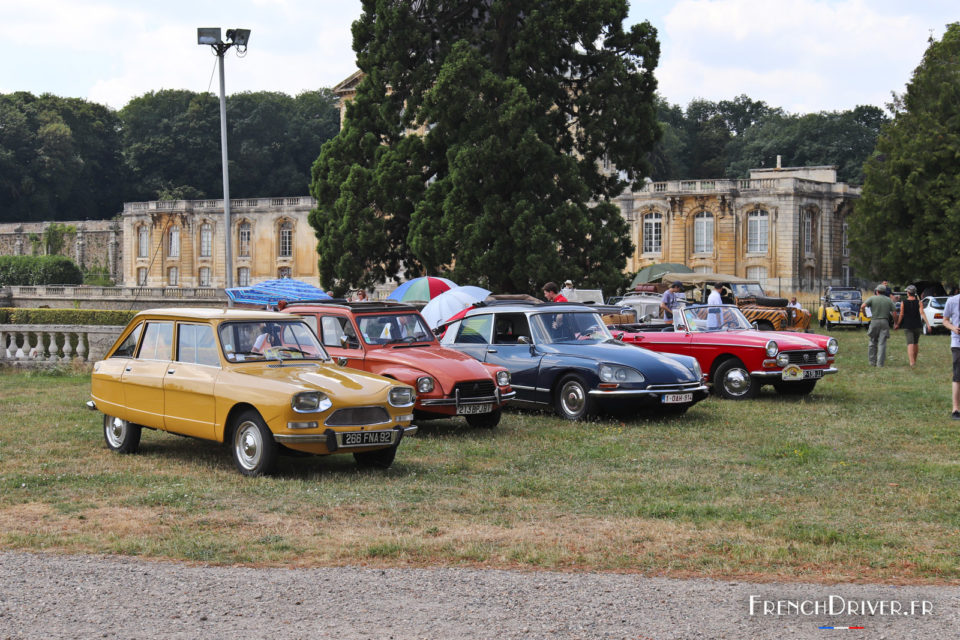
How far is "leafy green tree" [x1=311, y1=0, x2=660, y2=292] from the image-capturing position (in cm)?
3180

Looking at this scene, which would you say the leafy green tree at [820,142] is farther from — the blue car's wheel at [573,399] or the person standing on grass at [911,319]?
the blue car's wheel at [573,399]

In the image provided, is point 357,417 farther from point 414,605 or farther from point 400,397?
point 414,605

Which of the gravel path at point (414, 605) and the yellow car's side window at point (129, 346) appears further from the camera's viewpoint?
the yellow car's side window at point (129, 346)

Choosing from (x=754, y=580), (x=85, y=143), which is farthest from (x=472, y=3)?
(x=85, y=143)

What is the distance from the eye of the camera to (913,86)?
48.2 m

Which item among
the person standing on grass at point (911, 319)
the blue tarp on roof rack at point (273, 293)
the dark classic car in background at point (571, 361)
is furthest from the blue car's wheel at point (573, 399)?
the blue tarp on roof rack at point (273, 293)

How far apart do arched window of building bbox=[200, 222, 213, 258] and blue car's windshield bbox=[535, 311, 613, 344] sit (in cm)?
7002

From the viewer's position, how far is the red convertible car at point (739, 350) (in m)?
17.6

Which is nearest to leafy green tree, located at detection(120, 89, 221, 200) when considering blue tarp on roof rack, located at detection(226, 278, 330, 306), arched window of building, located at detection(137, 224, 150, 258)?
arched window of building, located at detection(137, 224, 150, 258)

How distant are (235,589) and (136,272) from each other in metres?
84.2

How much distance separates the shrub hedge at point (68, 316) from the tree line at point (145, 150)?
5398cm

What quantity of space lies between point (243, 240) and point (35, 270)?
15759 mm

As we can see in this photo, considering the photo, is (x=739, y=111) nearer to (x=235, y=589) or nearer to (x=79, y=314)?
(x=79, y=314)

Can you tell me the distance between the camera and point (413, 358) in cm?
1420
